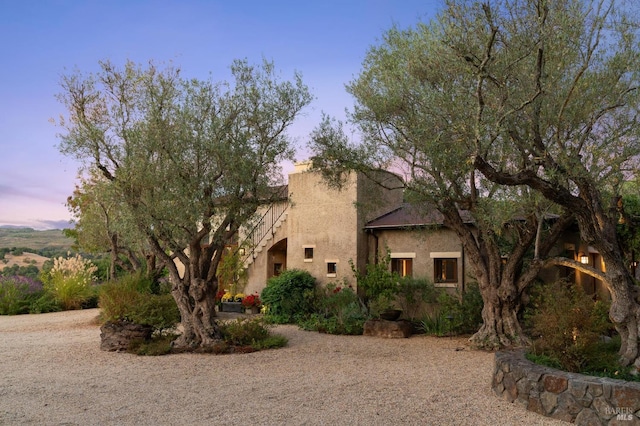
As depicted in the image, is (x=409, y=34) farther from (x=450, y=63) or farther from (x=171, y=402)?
(x=171, y=402)

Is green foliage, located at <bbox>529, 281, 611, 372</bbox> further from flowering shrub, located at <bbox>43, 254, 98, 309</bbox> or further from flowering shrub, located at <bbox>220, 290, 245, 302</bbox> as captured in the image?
flowering shrub, located at <bbox>43, 254, 98, 309</bbox>

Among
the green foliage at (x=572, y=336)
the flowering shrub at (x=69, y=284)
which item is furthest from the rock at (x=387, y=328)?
the flowering shrub at (x=69, y=284)

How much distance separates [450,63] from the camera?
366 inches

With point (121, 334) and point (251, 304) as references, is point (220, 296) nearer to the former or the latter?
point (251, 304)

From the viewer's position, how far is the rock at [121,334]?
1153 centimetres

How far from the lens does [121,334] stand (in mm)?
11578

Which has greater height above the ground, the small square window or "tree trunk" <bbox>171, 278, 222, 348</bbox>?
the small square window

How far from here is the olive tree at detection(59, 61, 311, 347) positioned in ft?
34.5

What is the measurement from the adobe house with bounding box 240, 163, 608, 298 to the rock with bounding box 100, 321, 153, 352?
11.9 ft

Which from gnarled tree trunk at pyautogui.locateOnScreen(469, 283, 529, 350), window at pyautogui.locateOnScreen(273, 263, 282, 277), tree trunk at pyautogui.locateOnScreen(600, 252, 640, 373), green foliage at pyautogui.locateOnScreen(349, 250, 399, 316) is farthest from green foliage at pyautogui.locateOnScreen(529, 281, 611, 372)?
window at pyautogui.locateOnScreen(273, 263, 282, 277)

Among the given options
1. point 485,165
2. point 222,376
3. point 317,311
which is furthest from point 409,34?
point 317,311

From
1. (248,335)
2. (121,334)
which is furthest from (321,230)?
(121,334)

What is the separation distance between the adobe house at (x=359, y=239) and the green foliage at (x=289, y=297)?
0.84 m

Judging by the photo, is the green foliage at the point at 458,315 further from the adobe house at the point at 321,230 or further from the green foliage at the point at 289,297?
the green foliage at the point at 289,297
